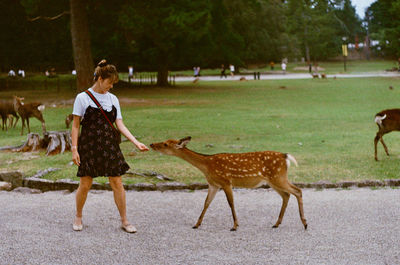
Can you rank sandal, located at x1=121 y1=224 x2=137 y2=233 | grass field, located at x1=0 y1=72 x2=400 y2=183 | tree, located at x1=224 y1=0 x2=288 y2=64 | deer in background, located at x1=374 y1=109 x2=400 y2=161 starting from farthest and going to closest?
tree, located at x1=224 y1=0 x2=288 y2=64, deer in background, located at x1=374 y1=109 x2=400 y2=161, grass field, located at x1=0 y1=72 x2=400 y2=183, sandal, located at x1=121 y1=224 x2=137 y2=233

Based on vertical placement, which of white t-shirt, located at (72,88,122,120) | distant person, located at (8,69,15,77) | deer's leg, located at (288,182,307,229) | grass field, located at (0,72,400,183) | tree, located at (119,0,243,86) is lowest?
grass field, located at (0,72,400,183)

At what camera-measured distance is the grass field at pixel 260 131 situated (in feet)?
33.3

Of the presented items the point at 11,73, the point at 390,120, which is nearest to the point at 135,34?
the point at 390,120

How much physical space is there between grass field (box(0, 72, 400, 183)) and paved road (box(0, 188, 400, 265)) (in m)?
1.31

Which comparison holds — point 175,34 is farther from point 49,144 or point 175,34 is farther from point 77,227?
point 77,227

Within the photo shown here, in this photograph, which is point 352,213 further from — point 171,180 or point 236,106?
point 236,106

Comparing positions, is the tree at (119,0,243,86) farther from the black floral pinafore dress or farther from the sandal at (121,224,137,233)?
the sandal at (121,224,137,233)

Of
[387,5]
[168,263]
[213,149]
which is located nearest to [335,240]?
[168,263]

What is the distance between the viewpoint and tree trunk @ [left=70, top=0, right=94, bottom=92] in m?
23.9

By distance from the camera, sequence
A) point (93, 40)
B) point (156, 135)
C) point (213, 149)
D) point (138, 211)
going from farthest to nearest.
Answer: point (93, 40)
point (156, 135)
point (213, 149)
point (138, 211)

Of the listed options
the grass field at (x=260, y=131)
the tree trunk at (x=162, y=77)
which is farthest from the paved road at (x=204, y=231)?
the tree trunk at (x=162, y=77)

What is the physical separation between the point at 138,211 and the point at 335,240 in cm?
263

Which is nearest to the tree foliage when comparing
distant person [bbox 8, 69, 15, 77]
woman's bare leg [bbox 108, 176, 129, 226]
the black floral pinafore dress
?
distant person [bbox 8, 69, 15, 77]

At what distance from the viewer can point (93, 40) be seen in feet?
116
